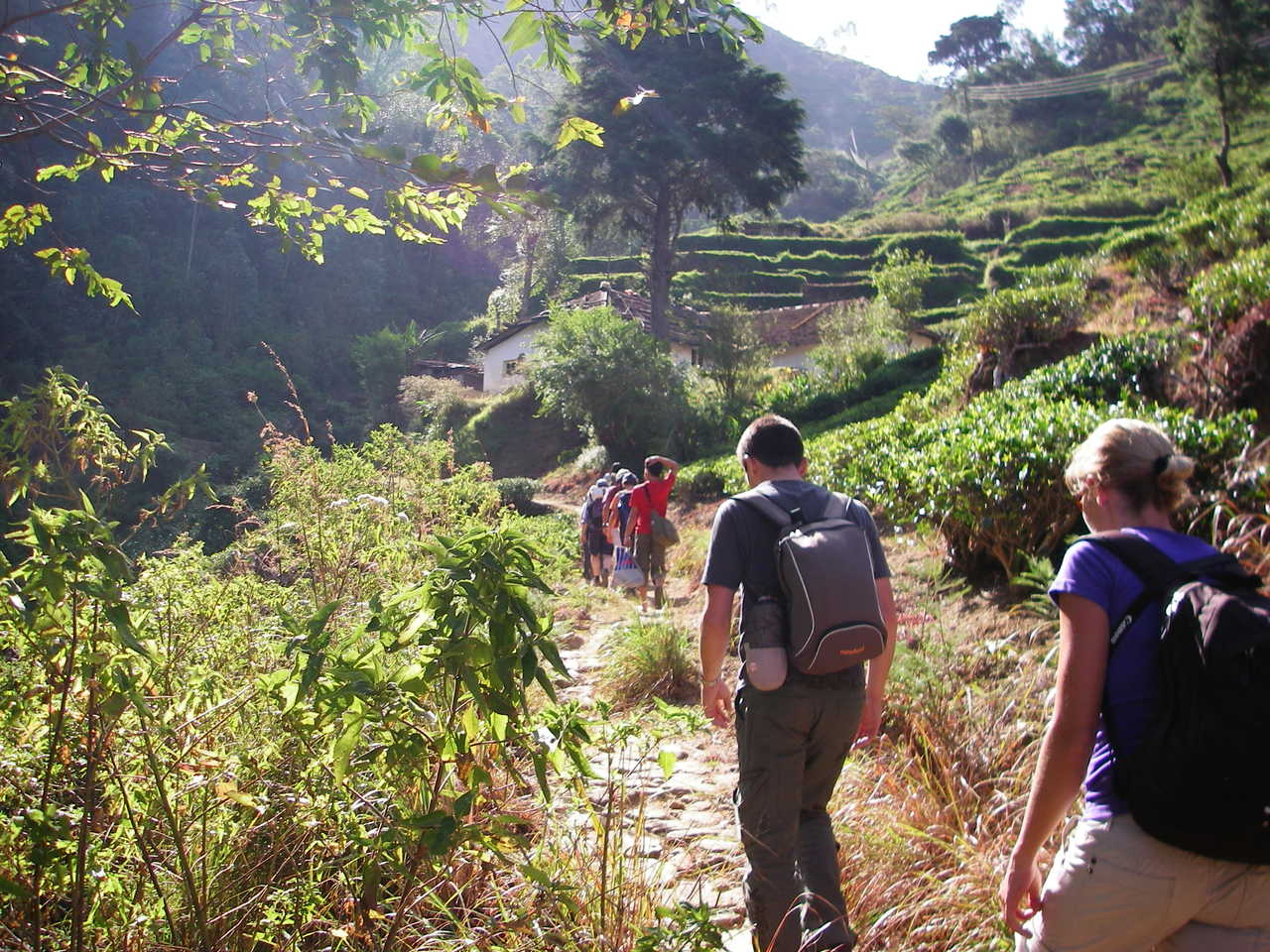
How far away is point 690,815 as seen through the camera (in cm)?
361

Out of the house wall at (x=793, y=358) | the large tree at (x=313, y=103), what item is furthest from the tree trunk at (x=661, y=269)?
the large tree at (x=313, y=103)

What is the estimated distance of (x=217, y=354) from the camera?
45531 mm

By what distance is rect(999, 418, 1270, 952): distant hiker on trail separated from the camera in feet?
4.91

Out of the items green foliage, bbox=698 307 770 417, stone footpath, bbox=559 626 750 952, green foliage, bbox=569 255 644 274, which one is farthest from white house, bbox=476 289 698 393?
stone footpath, bbox=559 626 750 952

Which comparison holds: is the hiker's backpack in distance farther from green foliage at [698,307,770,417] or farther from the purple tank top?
green foliage at [698,307,770,417]

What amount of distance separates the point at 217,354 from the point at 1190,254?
4457 cm

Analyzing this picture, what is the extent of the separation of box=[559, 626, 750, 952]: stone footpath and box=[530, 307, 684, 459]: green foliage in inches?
808

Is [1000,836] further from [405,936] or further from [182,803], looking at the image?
[182,803]

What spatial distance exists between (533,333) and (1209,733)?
116 feet

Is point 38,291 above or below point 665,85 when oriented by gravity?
below

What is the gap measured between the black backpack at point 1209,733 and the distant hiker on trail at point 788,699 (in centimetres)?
100

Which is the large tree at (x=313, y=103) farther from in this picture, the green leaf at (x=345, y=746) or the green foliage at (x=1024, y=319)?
the green foliage at (x=1024, y=319)

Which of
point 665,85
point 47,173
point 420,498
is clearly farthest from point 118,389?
point 47,173

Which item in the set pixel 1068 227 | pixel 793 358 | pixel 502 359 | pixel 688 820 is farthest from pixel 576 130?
pixel 1068 227
